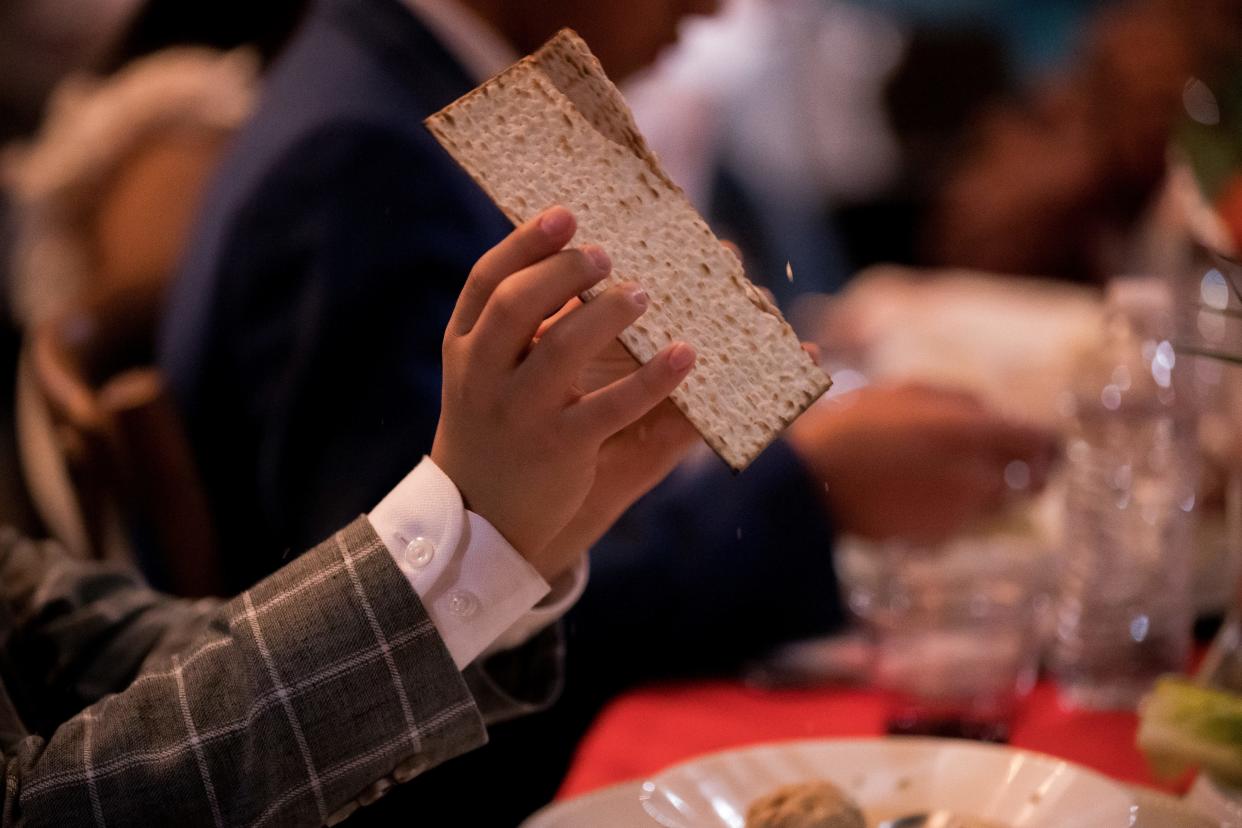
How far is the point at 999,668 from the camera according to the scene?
0.85 m

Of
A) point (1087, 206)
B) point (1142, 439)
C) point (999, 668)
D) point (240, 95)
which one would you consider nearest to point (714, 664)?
point (999, 668)

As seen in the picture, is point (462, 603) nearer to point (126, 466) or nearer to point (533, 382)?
point (533, 382)

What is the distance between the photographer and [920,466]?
111 centimetres

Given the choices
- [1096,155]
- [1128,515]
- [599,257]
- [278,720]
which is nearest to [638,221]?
[599,257]

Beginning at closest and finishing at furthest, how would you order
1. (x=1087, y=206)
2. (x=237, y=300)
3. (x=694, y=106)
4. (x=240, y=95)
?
(x=237, y=300) → (x=694, y=106) → (x=240, y=95) → (x=1087, y=206)

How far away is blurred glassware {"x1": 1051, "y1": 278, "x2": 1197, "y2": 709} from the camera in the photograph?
0.92 meters

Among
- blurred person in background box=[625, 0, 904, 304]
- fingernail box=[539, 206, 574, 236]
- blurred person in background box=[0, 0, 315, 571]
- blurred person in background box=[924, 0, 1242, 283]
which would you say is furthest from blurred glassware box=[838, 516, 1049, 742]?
blurred person in background box=[0, 0, 315, 571]

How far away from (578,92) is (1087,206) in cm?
210

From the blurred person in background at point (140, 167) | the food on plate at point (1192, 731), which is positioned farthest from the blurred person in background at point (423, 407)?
the blurred person in background at point (140, 167)

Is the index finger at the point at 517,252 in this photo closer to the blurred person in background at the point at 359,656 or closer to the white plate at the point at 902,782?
the blurred person in background at the point at 359,656

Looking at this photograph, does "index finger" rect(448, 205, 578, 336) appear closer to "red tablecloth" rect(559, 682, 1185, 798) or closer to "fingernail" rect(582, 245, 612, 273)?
"fingernail" rect(582, 245, 612, 273)

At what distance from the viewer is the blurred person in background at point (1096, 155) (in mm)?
2045

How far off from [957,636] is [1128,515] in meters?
0.19

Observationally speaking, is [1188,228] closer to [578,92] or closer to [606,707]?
[606,707]
